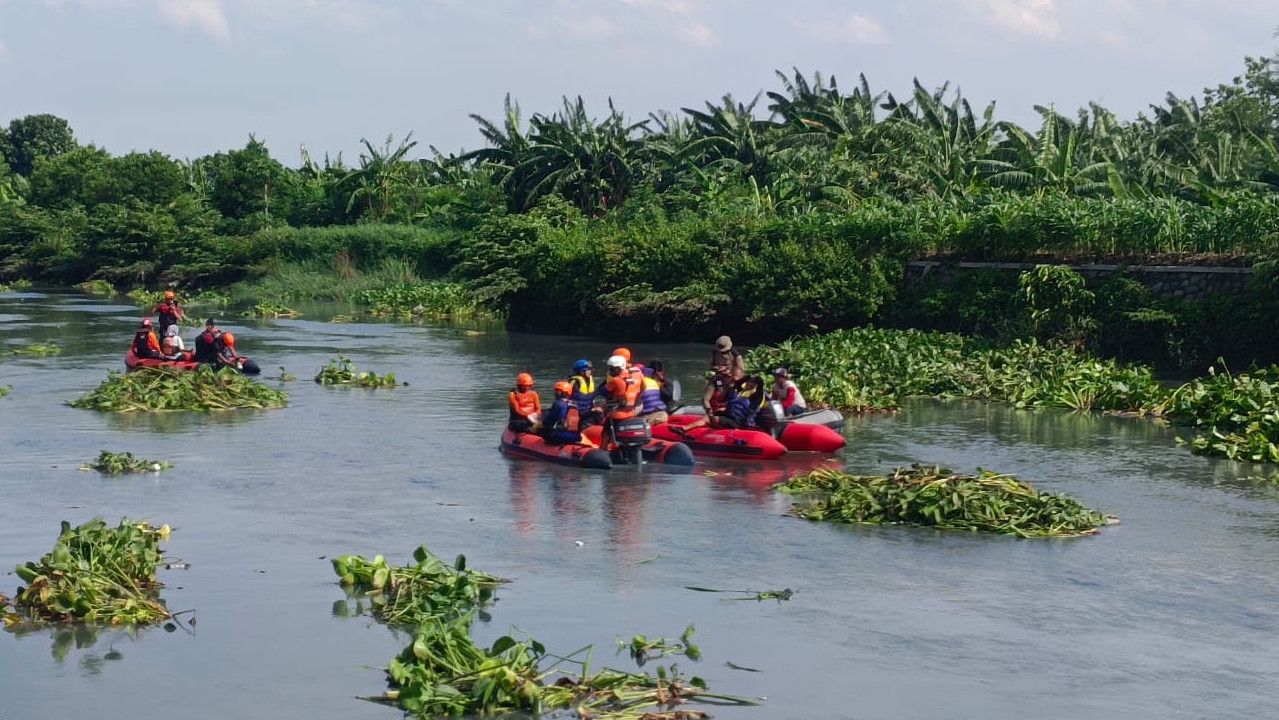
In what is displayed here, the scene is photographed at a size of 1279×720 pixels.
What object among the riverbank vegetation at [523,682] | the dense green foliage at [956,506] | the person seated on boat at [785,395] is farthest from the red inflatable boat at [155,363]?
the riverbank vegetation at [523,682]

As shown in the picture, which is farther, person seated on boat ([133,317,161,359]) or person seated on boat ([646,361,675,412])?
person seated on boat ([133,317,161,359])

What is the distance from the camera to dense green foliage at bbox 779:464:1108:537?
1767 centimetres

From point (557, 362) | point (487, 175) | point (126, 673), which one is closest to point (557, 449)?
point (126, 673)

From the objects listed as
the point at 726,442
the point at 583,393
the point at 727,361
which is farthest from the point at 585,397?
the point at 727,361

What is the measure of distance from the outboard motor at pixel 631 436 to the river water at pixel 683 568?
10.5 inches

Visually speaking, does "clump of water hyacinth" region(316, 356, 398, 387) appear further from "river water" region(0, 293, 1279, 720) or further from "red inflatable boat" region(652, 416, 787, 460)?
"red inflatable boat" region(652, 416, 787, 460)

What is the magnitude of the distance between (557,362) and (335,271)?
1410 inches

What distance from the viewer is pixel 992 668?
41.0ft

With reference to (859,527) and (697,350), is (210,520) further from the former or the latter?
(697,350)

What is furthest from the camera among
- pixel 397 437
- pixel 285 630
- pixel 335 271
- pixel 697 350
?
pixel 335 271

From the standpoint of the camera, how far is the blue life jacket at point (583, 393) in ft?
71.7

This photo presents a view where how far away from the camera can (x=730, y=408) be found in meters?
23.0

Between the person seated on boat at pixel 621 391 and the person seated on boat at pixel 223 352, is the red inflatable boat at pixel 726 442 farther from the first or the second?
the person seated on boat at pixel 223 352

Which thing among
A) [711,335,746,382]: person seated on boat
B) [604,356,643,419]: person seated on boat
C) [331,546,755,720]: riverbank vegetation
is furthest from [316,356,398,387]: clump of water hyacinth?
[331,546,755,720]: riverbank vegetation
